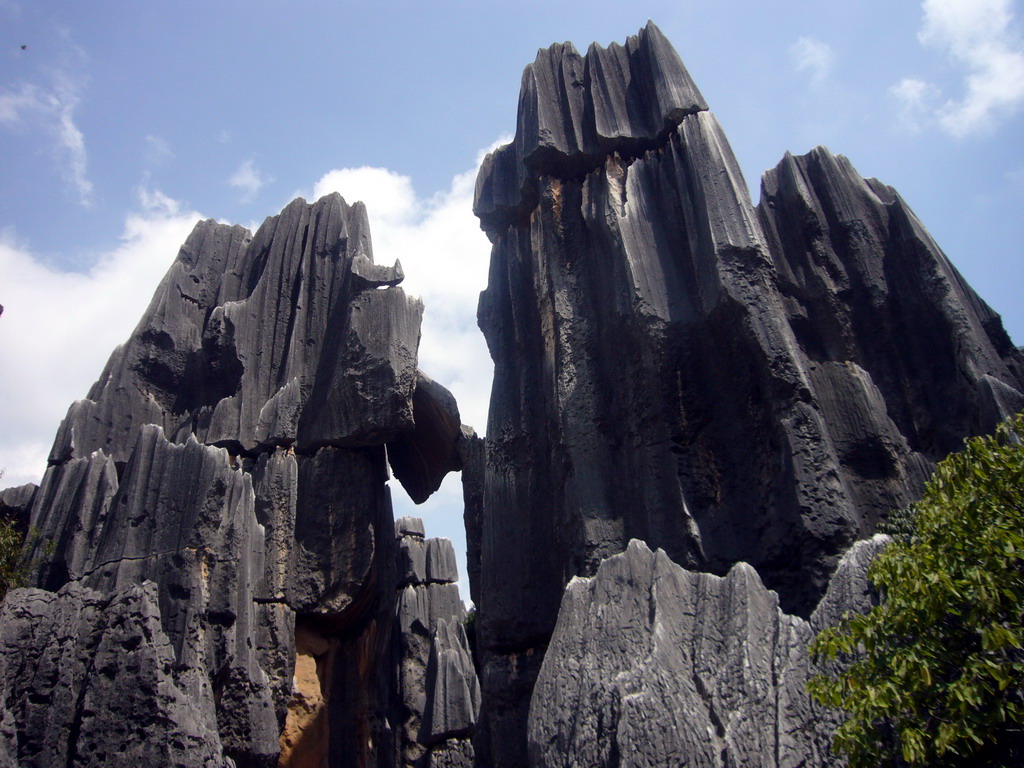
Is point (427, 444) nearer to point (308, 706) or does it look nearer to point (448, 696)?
point (448, 696)

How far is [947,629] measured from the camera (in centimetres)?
624

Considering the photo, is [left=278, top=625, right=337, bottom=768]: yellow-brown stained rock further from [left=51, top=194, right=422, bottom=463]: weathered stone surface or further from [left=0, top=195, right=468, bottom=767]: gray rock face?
[left=51, top=194, right=422, bottom=463]: weathered stone surface

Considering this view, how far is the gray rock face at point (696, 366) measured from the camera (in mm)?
10188

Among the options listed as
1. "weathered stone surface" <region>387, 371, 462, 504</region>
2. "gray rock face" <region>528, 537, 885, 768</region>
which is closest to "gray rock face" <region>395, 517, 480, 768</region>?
"weathered stone surface" <region>387, 371, 462, 504</region>

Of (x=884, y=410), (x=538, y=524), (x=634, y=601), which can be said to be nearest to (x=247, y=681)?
(x=538, y=524)

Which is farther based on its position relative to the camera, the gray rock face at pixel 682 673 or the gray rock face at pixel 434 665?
the gray rock face at pixel 434 665

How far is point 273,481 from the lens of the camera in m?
18.2

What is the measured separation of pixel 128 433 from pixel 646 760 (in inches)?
619

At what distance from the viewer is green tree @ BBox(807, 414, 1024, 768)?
5750mm

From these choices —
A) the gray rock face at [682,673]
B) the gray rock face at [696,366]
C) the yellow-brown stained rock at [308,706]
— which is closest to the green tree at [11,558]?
the yellow-brown stained rock at [308,706]

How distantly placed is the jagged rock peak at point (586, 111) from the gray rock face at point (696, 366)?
5 cm

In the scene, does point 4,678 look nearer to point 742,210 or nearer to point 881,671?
point 881,671

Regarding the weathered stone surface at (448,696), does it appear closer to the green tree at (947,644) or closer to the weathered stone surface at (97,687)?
the weathered stone surface at (97,687)

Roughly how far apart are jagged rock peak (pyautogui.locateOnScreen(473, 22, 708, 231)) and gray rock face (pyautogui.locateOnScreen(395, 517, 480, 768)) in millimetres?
10375
